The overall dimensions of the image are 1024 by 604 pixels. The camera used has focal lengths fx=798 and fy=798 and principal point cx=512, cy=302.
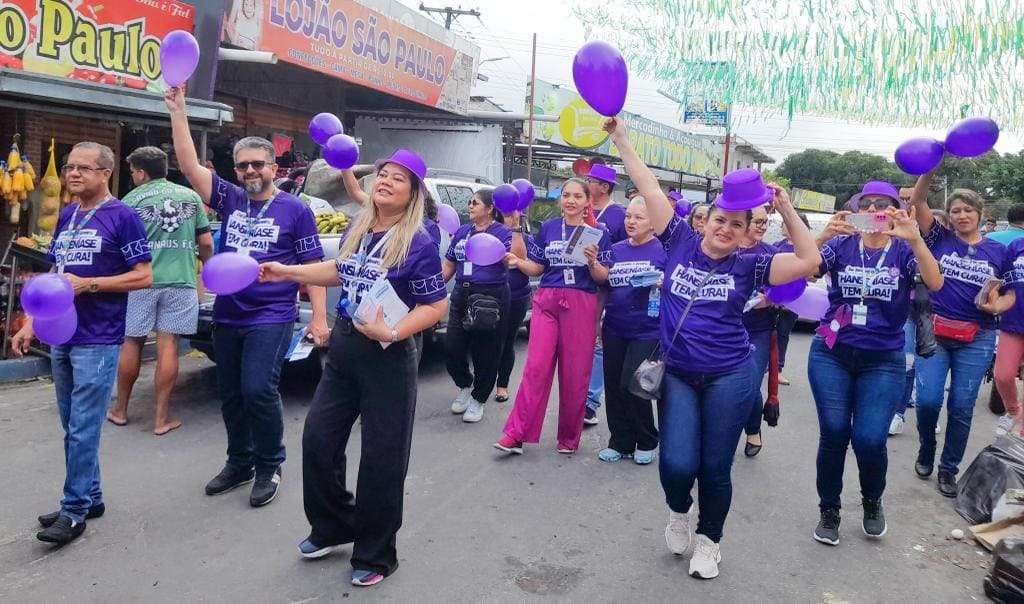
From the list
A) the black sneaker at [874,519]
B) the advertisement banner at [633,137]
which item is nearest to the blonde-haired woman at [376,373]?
the black sneaker at [874,519]

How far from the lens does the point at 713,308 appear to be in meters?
3.84

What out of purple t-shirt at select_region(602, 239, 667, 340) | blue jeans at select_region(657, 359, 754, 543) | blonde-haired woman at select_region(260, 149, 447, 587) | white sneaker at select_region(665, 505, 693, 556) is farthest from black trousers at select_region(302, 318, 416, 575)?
purple t-shirt at select_region(602, 239, 667, 340)

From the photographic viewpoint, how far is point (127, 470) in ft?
16.3

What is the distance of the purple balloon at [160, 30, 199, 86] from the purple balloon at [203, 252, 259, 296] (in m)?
1.24

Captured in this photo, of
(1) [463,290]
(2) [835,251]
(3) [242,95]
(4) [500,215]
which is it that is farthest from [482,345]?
(3) [242,95]

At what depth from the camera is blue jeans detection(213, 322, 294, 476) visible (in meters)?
4.42

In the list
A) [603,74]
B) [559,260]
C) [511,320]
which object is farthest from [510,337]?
[603,74]

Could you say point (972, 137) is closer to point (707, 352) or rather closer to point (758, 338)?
point (707, 352)

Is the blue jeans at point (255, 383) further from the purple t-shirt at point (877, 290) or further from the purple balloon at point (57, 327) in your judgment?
the purple t-shirt at point (877, 290)

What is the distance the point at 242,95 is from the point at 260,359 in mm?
10632

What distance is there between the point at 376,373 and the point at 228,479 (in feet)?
5.61

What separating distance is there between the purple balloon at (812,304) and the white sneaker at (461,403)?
2953mm

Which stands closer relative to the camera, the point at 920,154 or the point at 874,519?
the point at 920,154

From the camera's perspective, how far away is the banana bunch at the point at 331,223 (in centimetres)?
766
